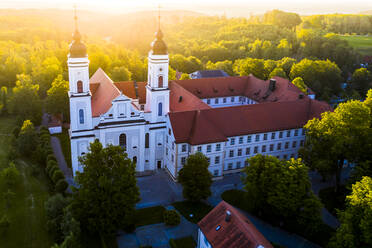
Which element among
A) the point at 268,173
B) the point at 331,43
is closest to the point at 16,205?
the point at 268,173

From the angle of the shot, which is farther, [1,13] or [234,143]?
[1,13]

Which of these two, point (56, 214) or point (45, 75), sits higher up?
point (45, 75)

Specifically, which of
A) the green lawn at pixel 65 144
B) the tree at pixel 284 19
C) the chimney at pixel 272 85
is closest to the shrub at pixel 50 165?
the green lawn at pixel 65 144

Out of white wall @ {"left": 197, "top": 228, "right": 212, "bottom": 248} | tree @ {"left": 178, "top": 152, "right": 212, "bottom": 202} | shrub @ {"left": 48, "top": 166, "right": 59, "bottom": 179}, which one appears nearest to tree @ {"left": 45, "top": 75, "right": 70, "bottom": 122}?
shrub @ {"left": 48, "top": 166, "right": 59, "bottom": 179}

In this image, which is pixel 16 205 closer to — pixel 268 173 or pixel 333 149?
pixel 268 173

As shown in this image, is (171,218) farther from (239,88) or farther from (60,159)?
(239,88)

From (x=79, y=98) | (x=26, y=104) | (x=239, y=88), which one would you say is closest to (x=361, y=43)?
(x=239, y=88)
